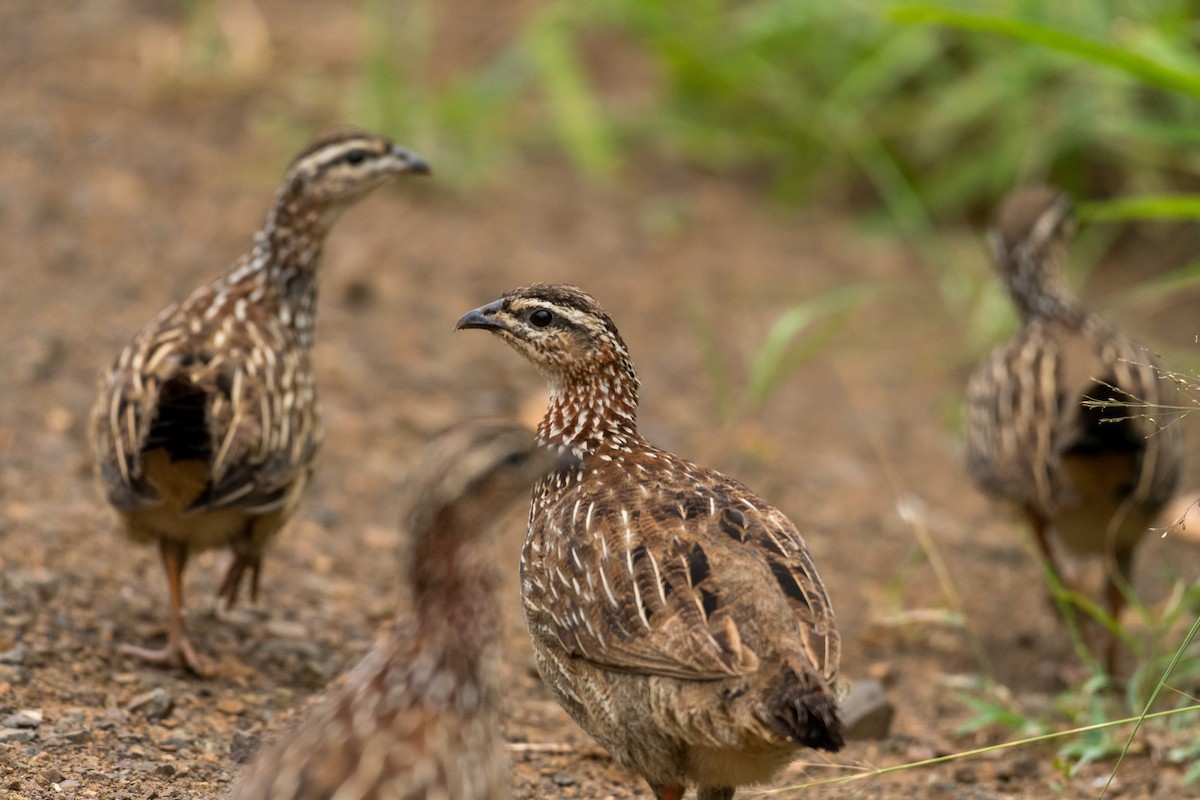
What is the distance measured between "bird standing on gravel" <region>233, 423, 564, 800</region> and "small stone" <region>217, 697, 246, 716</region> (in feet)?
5.16

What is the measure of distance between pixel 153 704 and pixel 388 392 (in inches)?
148

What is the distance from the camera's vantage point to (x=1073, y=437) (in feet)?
20.9

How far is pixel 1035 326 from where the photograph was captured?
7.39 meters

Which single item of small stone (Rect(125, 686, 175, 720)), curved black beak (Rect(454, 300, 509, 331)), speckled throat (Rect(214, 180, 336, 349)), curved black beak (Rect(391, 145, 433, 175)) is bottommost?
small stone (Rect(125, 686, 175, 720))

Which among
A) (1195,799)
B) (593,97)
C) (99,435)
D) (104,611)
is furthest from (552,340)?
(593,97)

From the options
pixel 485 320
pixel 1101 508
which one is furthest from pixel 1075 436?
pixel 485 320

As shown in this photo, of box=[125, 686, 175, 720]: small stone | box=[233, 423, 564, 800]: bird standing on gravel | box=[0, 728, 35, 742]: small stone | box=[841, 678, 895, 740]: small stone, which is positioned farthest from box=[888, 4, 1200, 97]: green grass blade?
box=[0, 728, 35, 742]: small stone

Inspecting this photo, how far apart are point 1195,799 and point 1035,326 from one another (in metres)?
2.71

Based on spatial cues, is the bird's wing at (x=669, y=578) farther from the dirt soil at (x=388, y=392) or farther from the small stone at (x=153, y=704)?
the small stone at (x=153, y=704)

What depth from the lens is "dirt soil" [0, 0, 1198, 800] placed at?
5.50m

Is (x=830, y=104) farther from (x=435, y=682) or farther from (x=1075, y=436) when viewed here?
(x=435, y=682)

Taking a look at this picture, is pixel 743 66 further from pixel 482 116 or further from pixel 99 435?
pixel 99 435

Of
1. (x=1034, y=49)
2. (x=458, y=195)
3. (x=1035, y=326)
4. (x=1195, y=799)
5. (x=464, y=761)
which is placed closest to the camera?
(x=464, y=761)

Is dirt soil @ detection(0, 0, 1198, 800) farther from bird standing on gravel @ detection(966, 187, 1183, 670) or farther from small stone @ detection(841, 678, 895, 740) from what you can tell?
bird standing on gravel @ detection(966, 187, 1183, 670)
